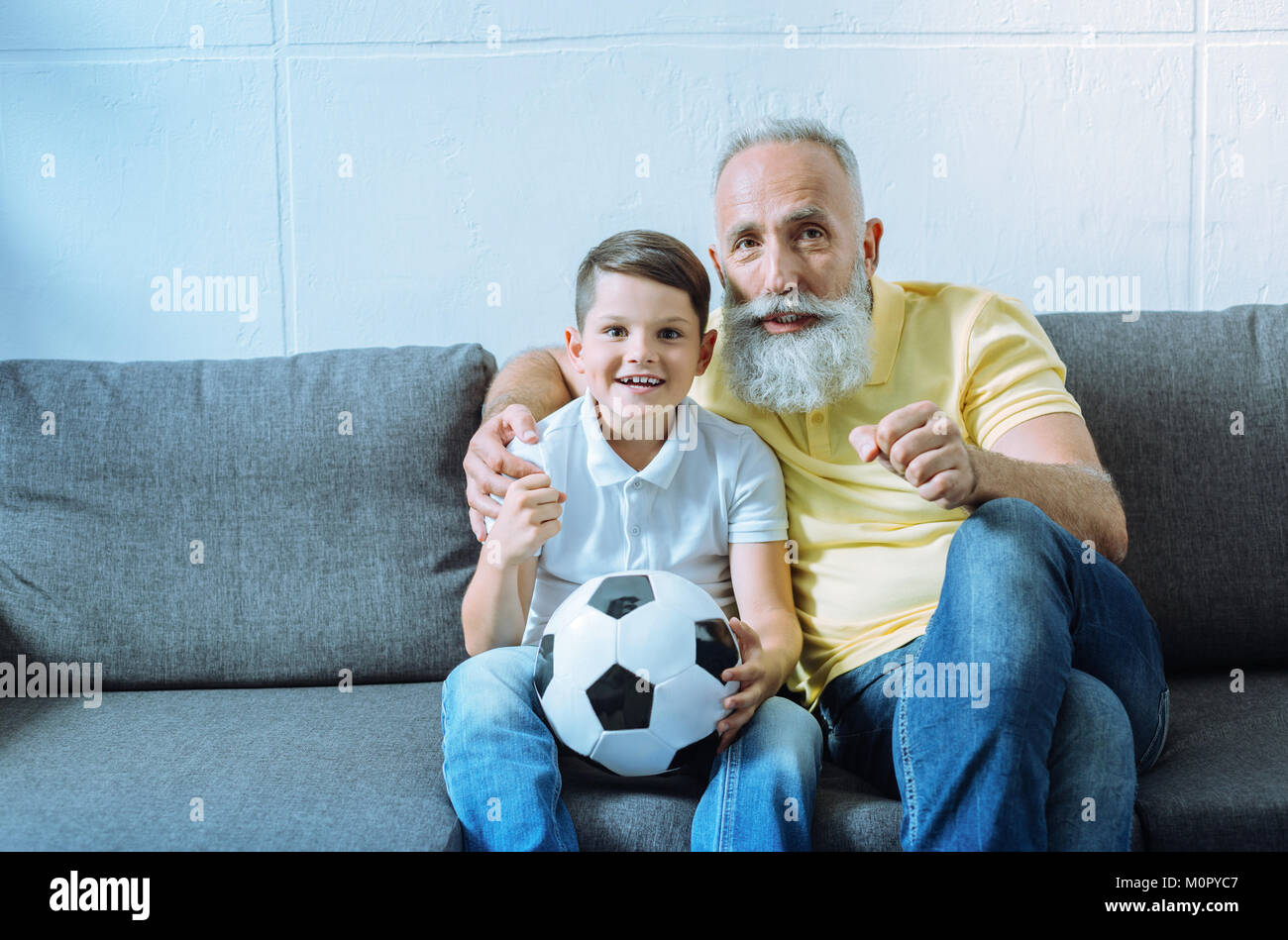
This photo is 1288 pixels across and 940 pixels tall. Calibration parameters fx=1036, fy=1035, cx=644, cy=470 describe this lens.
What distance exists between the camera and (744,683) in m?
1.34

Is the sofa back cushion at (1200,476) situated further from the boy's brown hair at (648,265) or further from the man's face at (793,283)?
the boy's brown hair at (648,265)

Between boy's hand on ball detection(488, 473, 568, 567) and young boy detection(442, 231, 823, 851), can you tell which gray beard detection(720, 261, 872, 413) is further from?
boy's hand on ball detection(488, 473, 568, 567)

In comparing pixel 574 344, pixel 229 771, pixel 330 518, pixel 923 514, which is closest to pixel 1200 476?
pixel 923 514

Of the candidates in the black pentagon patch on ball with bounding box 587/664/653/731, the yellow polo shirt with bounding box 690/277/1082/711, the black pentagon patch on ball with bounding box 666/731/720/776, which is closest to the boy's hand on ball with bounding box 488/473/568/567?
the black pentagon patch on ball with bounding box 587/664/653/731

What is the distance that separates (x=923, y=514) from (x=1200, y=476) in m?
0.58

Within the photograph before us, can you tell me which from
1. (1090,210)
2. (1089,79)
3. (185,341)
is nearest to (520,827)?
(185,341)

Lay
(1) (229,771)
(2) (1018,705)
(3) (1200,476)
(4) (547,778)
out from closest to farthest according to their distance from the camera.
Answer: (2) (1018,705), (4) (547,778), (1) (229,771), (3) (1200,476)

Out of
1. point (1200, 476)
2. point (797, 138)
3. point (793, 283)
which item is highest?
point (797, 138)

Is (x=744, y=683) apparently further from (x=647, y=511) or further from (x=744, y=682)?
(x=647, y=511)

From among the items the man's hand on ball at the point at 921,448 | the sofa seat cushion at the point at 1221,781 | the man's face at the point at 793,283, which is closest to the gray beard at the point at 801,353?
the man's face at the point at 793,283

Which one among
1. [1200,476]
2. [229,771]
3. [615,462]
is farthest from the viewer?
[1200,476]

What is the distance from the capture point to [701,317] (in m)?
1.58

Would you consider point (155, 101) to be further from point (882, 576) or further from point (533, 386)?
point (882, 576)

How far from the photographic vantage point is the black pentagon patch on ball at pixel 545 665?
1.31m
